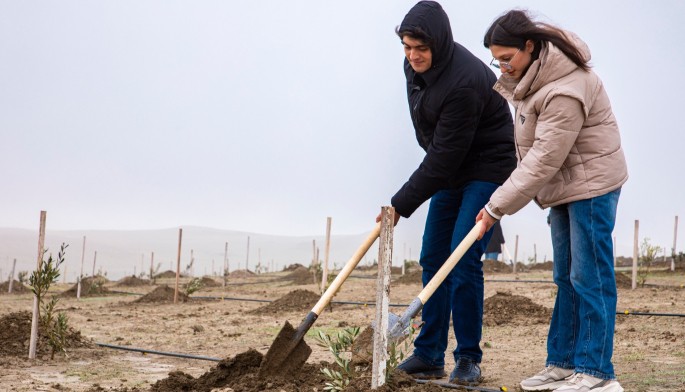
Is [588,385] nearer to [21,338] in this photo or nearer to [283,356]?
[283,356]

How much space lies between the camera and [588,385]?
3451 mm

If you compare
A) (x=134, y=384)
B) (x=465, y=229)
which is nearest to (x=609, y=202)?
(x=465, y=229)

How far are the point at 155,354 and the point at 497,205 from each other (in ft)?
12.2

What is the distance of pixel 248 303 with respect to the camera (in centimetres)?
1323

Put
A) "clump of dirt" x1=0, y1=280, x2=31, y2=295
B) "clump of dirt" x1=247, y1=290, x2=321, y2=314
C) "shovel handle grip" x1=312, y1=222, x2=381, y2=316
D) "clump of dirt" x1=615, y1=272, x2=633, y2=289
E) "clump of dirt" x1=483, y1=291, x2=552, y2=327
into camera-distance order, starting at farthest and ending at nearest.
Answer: "clump of dirt" x1=0, y1=280, x2=31, y2=295 → "clump of dirt" x1=615, y1=272, x2=633, y2=289 → "clump of dirt" x1=247, y1=290, x2=321, y2=314 → "clump of dirt" x1=483, y1=291, x2=552, y2=327 → "shovel handle grip" x1=312, y1=222, x2=381, y2=316

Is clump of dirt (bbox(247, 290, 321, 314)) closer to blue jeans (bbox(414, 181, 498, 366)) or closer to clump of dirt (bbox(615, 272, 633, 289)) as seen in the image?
clump of dirt (bbox(615, 272, 633, 289))

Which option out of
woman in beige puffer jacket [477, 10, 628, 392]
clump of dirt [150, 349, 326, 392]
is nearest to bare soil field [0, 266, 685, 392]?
clump of dirt [150, 349, 326, 392]

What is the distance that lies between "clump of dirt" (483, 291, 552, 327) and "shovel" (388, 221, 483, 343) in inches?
176

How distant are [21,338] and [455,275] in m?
3.98

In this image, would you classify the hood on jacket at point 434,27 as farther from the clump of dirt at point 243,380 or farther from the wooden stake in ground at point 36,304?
the wooden stake in ground at point 36,304

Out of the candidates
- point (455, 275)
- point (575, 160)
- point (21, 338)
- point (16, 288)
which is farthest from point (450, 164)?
point (16, 288)

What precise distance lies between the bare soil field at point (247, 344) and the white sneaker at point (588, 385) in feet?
1.67

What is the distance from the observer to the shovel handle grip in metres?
3.82

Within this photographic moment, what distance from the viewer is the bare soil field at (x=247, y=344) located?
414 cm
